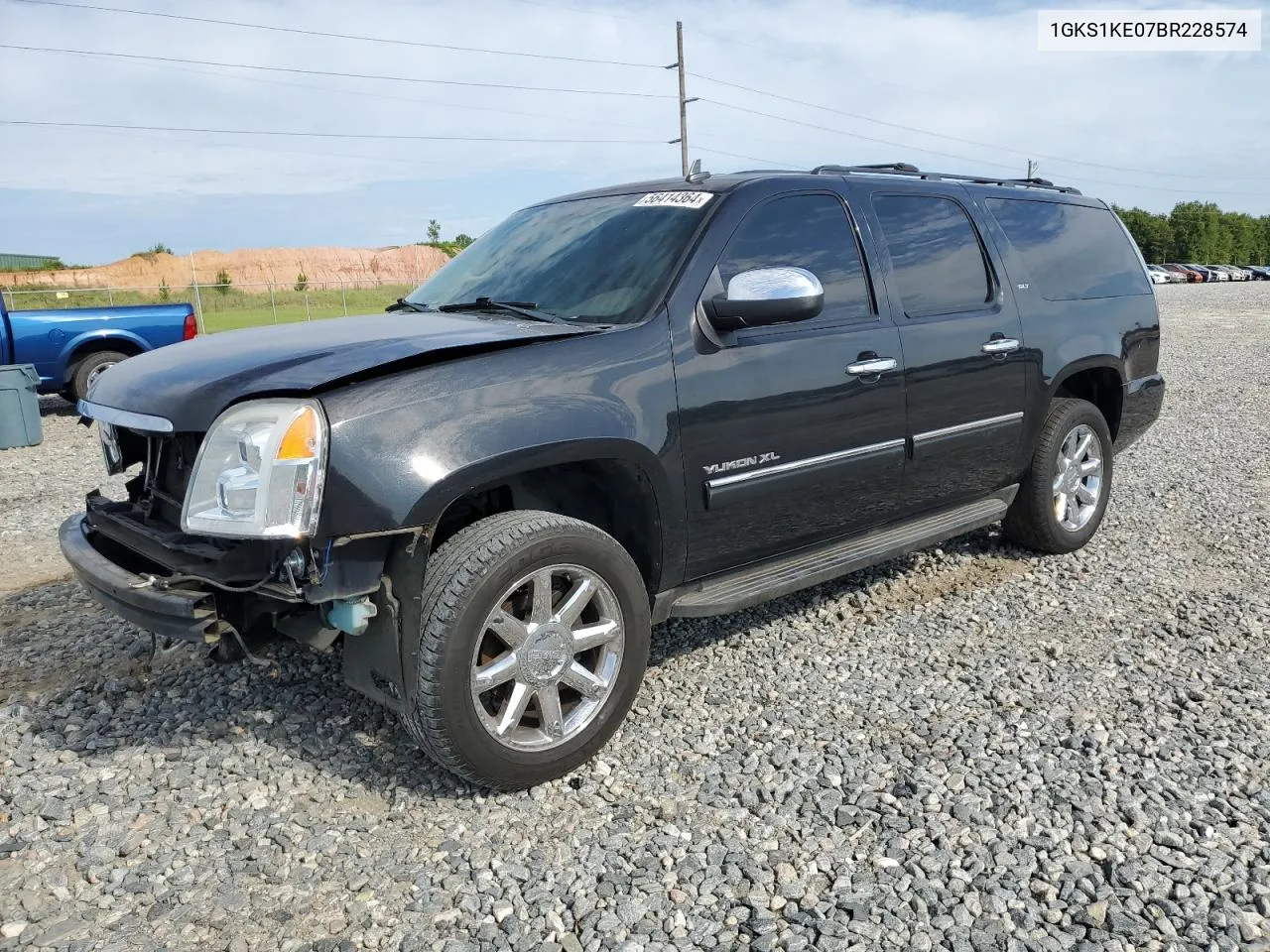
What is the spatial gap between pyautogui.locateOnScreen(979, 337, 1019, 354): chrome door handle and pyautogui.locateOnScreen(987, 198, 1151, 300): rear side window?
1.57 ft

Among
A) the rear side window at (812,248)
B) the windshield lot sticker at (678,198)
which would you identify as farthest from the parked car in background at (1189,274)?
the windshield lot sticker at (678,198)

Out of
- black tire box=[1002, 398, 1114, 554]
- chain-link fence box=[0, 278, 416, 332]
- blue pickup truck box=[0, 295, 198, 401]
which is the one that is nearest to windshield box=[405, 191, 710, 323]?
black tire box=[1002, 398, 1114, 554]

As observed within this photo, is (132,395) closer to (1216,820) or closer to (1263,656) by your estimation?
(1216,820)

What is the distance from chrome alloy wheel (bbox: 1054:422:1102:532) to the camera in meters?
5.21

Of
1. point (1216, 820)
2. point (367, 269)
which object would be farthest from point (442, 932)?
point (367, 269)

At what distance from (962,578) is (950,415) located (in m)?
1.14

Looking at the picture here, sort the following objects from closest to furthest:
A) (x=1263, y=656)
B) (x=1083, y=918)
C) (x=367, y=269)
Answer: (x=1083, y=918) < (x=1263, y=656) < (x=367, y=269)

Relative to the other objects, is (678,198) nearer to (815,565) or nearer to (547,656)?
(815,565)

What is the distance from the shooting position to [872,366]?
388cm

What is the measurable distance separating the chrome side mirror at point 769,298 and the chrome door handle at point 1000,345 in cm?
147

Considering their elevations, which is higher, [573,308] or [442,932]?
[573,308]

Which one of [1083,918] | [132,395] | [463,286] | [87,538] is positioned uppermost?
[463,286]

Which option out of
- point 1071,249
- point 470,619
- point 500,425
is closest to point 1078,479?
point 1071,249

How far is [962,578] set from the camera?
506 cm
